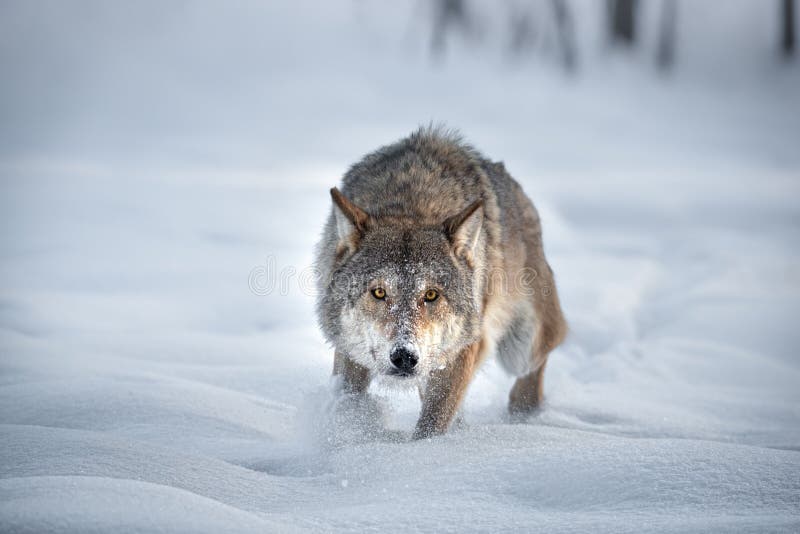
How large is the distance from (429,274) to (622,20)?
Answer: 65.3 feet

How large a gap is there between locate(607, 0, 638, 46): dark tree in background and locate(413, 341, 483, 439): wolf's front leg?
→ 64.1 feet

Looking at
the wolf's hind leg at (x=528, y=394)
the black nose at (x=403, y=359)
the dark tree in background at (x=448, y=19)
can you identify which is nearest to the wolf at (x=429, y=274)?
the black nose at (x=403, y=359)

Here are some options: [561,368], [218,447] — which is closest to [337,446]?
[218,447]

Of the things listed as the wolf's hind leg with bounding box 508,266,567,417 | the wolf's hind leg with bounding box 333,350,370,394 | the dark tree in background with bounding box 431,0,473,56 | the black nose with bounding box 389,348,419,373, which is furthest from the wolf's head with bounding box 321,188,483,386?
the dark tree in background with bounding box 431,0,473,56

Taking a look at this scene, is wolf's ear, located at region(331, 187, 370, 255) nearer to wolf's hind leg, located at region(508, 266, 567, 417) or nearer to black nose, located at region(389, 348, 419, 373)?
black nose, located at region(389, 348, 419, 373)

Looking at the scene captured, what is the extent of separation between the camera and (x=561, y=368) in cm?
654

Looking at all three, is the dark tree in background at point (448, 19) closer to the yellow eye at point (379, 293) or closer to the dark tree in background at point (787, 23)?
the dark tree in background at point (787, 23)

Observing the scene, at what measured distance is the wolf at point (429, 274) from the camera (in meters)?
3.56

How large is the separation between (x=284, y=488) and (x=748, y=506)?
1794mm

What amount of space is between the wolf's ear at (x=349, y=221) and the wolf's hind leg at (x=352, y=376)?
0.74m

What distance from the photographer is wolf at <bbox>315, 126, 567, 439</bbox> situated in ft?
11.7

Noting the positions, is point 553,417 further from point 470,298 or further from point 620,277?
point 620,277

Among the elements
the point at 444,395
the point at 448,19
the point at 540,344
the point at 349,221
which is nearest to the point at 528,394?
the point at 540,344

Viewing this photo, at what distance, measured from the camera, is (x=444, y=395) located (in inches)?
156
